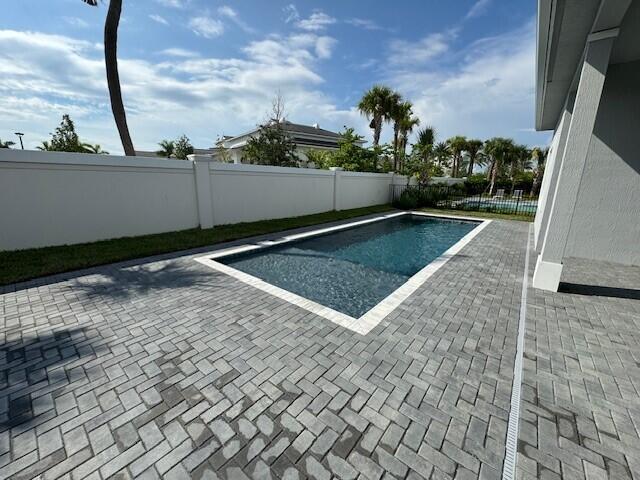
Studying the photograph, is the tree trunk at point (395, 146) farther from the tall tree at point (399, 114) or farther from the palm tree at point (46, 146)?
the palm tree at point (46, 146)

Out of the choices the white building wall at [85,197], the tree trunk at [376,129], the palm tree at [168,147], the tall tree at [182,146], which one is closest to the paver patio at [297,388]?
the white building wall at [85,197]

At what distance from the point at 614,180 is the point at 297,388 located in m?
7.98

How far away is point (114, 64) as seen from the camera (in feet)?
28.7

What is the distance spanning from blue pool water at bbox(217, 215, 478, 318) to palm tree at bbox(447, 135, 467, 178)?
2860 cm

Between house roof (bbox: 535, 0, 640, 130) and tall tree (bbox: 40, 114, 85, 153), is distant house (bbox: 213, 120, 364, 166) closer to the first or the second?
tall tree (bbox: 40, 114, 85, 153)

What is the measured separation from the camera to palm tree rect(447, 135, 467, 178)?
112 ft

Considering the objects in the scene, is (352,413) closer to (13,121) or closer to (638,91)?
(638,91)

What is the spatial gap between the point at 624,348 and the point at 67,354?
6.33 meters

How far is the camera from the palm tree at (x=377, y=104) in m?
19.3

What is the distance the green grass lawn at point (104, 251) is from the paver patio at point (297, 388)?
3.85 feet

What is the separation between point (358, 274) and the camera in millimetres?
6258

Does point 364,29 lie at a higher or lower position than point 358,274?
higher

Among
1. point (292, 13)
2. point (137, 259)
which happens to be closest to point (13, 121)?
point (292, 13)

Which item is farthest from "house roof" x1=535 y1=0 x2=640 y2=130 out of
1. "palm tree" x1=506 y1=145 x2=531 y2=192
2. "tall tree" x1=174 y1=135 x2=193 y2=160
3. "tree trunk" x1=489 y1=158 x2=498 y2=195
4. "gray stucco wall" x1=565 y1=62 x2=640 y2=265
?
"tall tree" x1=174 y1=135 x2=193 y2=160
